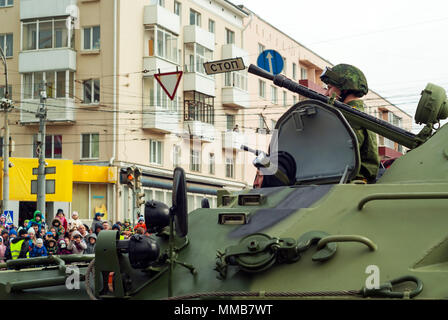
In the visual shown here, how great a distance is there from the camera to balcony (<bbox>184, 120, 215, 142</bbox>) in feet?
128

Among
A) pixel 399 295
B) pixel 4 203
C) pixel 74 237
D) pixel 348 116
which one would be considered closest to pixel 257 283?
pixel 399 295

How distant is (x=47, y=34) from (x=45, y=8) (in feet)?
A: 3.92

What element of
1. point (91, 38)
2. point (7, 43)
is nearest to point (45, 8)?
point (91, 38)

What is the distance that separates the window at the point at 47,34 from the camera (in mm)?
37531

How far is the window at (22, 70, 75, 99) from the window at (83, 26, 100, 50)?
1.50m

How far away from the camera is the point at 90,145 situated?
121 ft

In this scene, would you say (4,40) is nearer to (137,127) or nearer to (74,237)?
(137,127)

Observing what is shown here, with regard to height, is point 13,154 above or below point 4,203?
above

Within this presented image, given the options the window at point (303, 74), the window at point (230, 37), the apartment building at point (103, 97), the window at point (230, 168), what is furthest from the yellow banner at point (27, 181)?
the window at point (303, 74)

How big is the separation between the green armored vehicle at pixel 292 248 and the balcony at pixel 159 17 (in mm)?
31939

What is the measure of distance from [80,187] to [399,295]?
32686mm

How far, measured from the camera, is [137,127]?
123 ft

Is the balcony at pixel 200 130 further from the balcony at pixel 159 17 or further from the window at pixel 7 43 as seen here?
the window at pixel 7 43

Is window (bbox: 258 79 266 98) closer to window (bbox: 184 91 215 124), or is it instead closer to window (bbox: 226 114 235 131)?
window (bbox: 226 114 235 131)
